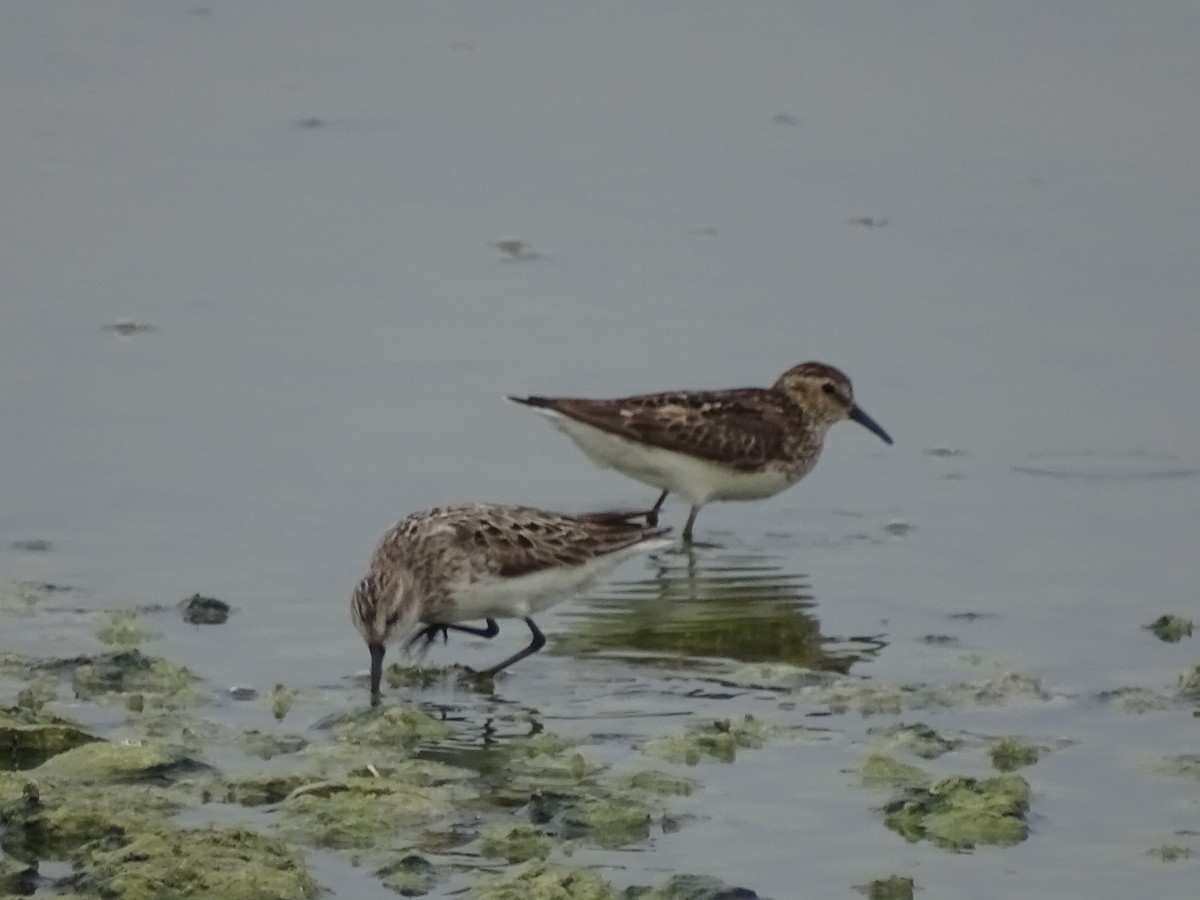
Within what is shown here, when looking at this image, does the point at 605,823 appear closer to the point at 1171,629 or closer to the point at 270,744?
the point at 270,744

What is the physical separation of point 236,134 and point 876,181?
3971 mm

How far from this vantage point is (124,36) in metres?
17.8

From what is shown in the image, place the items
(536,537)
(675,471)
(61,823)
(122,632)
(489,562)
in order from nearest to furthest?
1. (61,823)
2. (122,632)
3. (489,562)
4. (536,537)
5. (675,471)

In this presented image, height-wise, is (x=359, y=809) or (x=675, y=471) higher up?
(x=675, y=471)

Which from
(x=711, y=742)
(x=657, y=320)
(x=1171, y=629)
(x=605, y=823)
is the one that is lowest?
(x=605, y=823)

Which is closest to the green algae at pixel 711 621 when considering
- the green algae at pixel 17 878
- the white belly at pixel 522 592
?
the white belly at pixel 522 592

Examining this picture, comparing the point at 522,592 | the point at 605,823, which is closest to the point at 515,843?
the point at 605,823

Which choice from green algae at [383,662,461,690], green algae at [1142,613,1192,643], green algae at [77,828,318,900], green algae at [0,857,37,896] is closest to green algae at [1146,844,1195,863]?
green algae at [1142,613,1192,643]

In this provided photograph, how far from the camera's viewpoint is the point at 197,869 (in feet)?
23.5

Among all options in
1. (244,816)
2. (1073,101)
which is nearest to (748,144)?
(1073,101)

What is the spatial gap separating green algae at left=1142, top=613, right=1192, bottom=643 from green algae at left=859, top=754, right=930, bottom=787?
199cm

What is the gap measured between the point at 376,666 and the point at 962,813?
228 centimetres

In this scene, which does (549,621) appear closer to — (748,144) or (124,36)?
(748,144)

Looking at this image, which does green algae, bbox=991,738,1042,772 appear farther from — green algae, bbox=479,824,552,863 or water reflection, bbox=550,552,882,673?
green algae, bbox=479,824,552,863
